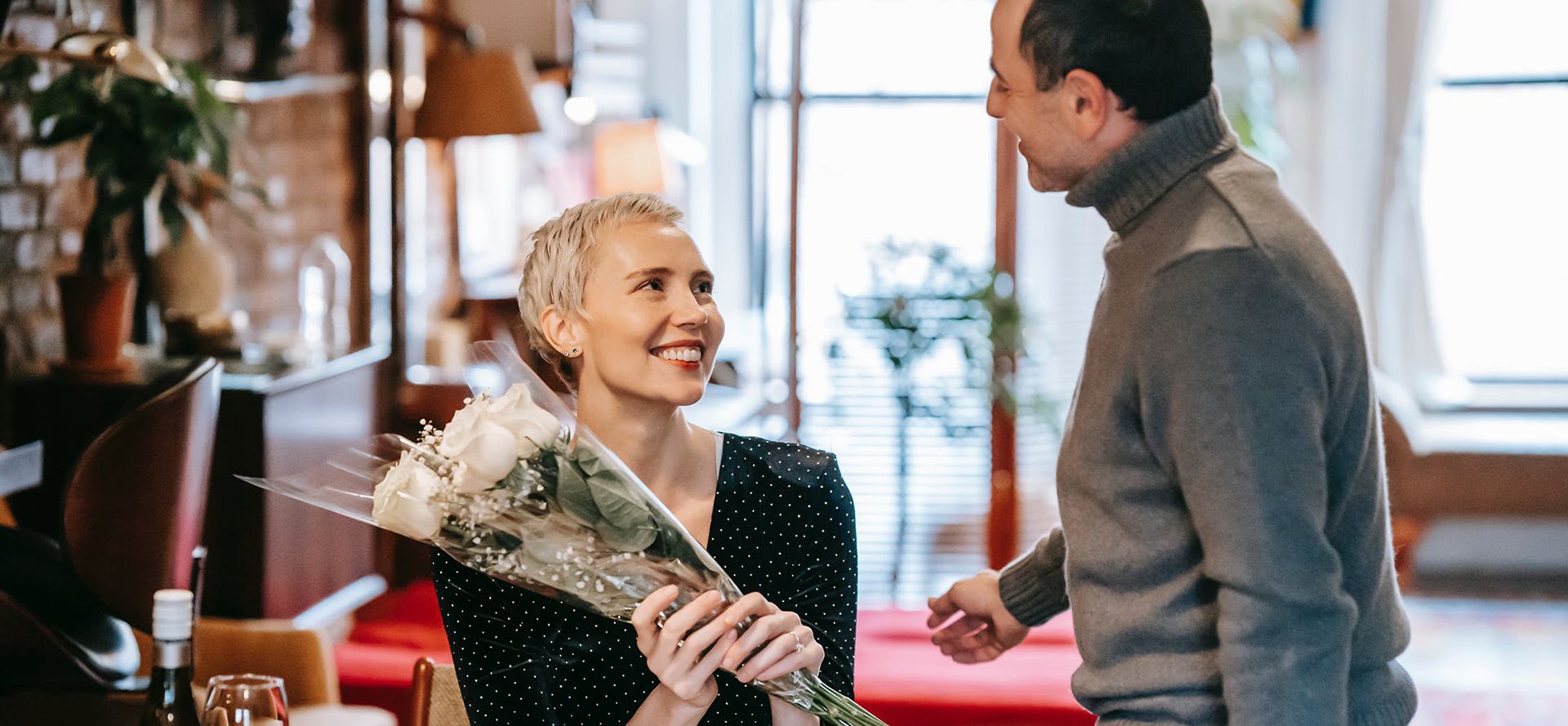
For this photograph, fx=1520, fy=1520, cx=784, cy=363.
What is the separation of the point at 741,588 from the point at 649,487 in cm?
16

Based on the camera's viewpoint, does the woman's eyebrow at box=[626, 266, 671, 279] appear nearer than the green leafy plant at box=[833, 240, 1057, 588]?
Yes

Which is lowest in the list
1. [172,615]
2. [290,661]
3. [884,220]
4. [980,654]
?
[290,661]

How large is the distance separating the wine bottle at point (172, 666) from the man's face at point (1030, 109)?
3.04 ft

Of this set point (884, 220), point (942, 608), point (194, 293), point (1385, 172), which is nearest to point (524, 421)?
point (942, 608)

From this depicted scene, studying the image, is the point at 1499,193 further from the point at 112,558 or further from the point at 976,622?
the point at 112,558

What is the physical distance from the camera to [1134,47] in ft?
4.96

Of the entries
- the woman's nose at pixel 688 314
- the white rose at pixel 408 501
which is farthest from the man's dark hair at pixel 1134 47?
the white rose at pixel 408 501

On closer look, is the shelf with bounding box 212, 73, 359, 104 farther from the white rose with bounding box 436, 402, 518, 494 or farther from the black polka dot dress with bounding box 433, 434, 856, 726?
the white rose with bounding box 436, 402, 518, 494

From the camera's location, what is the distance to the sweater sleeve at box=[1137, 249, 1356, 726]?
1.42 meters

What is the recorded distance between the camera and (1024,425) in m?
6.08

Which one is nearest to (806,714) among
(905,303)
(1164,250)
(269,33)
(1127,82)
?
(1164,250)

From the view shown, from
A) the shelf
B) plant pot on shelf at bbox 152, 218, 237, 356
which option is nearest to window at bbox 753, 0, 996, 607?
the shelf

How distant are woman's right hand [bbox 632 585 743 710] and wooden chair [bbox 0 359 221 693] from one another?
41.8 inches

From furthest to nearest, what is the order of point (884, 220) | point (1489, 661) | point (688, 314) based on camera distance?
point (884, 220)
point (1489, 661)
point (688, 314)
